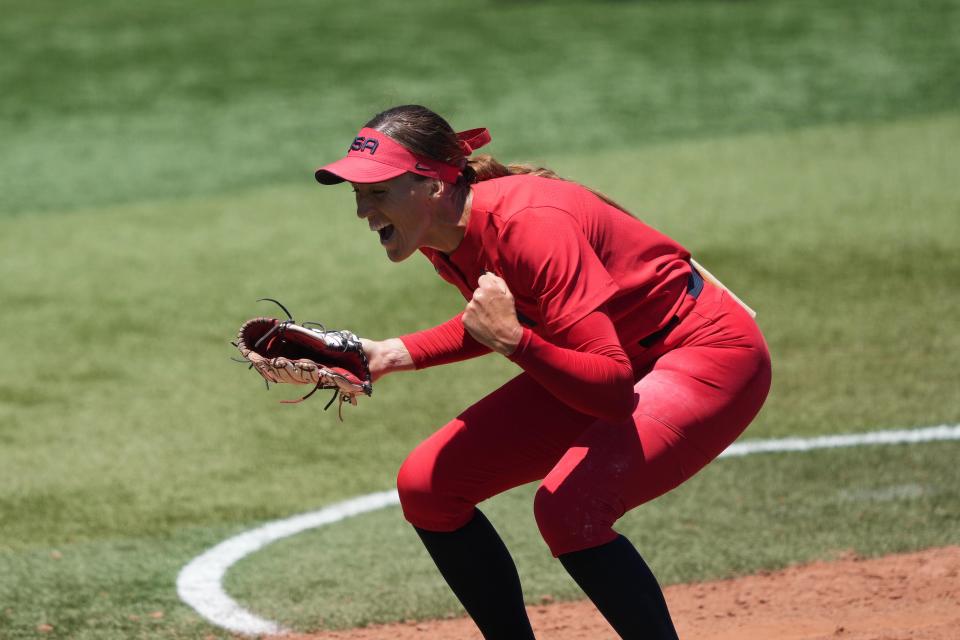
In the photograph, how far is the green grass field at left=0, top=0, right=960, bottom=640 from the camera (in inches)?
219

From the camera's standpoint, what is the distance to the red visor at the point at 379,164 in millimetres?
3594

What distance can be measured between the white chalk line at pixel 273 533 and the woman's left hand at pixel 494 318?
1882mm

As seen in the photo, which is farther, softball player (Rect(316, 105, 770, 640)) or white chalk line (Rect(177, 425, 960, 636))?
white chalk line (Rect(177, 425, 960, 636))

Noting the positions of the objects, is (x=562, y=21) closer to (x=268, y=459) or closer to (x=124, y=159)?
(x=124, y=159)

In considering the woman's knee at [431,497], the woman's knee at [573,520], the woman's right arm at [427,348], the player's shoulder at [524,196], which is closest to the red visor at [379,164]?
the player's shoulder at [524,196]

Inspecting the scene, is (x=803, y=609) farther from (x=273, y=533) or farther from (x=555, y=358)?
(x=273, y=533)

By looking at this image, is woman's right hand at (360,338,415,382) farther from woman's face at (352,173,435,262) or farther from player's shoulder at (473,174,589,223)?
player's shoulder at (473,174,589,223)

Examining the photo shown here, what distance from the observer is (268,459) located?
6523 millimetres

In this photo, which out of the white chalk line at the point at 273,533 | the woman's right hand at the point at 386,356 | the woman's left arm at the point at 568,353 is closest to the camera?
the woman's left arm at the point at 568,353

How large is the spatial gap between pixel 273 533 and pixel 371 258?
395 centimetres

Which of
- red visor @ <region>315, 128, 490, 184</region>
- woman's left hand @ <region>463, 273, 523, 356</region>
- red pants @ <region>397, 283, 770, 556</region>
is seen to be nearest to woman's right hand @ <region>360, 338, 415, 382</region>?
red pants @ <region>397, 283, 770, 556</region>

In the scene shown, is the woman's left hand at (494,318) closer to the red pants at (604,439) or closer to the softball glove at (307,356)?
the red pants at (604,439)

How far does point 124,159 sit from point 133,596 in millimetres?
7712

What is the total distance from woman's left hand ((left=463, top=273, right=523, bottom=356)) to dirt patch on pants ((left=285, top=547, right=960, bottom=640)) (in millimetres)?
1696
